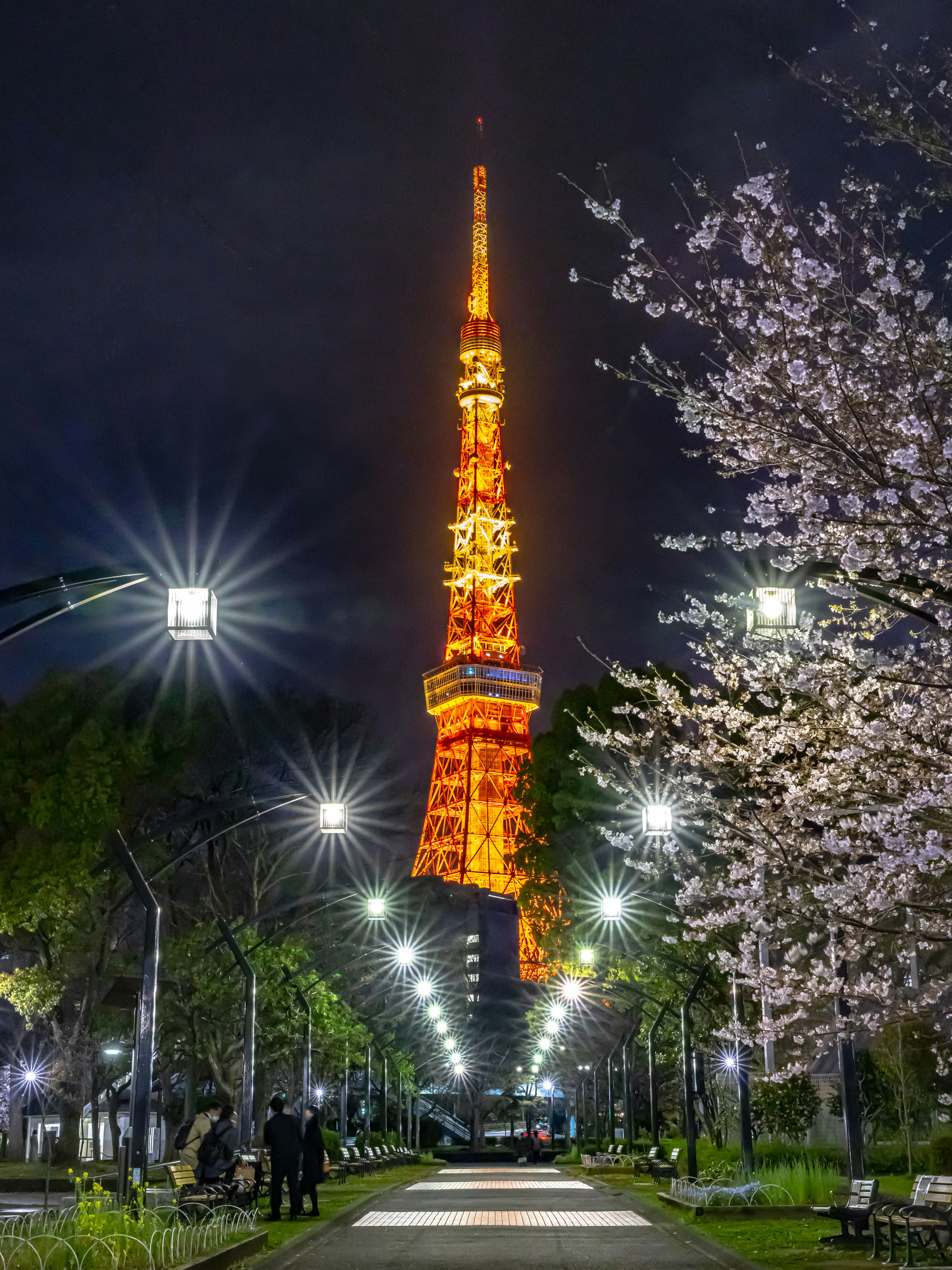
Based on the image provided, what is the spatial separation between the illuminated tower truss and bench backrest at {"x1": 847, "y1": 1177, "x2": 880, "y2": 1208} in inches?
2848

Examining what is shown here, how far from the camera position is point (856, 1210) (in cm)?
1403

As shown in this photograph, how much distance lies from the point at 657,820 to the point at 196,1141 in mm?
7634

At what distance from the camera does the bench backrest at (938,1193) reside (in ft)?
44.7

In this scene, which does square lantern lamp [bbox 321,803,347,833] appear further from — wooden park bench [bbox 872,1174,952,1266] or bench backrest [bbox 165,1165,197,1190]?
wooden park bench [bbox 872,1174,952,1266]

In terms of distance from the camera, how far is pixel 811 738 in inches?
524

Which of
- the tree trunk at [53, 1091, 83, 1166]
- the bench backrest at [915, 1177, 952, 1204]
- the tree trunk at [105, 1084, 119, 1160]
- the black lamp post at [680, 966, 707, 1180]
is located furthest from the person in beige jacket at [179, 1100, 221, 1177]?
A: the tree trunk at [53, 1091, 83, 1166]

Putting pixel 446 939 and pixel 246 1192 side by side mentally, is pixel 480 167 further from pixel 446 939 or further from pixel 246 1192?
pixel 246 1192

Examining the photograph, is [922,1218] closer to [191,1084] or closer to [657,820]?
[657,820]

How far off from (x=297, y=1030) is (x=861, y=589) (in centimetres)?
2898

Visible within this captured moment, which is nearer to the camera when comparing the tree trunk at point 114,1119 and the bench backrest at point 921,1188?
the bench backrest at point 921,1188

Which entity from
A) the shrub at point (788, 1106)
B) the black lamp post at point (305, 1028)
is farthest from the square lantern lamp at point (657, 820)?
the black lamp post at point (305, 1028)

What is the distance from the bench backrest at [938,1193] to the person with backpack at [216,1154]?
8.77 m

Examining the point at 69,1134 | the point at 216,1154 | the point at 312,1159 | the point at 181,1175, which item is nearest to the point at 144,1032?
the point at 181,1175

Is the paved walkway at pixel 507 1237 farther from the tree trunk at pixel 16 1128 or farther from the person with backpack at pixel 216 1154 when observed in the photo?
the tree trunk at pixel 16 1128
